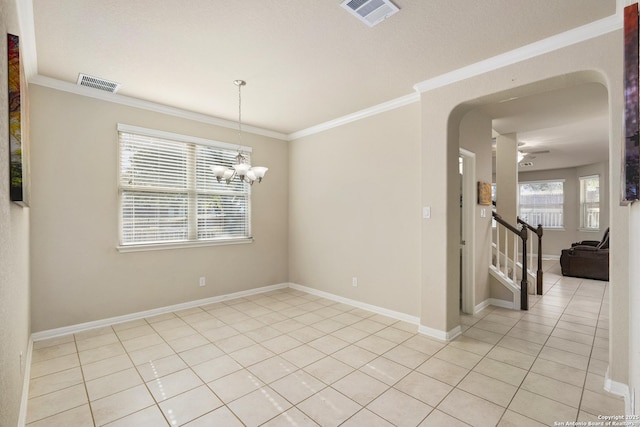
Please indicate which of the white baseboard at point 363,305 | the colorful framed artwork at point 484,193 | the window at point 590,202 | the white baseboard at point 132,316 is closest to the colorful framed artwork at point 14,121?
the white baseboard at point 132,316

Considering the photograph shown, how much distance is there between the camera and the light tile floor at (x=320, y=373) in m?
2.05

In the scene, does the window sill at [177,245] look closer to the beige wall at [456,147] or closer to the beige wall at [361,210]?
the beige wall at [361,210]

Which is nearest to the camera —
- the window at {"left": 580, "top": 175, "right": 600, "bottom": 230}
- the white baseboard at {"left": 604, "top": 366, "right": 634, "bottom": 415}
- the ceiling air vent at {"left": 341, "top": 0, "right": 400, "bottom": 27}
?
the ceiling air vent at {"left": 341, "top": 0, "right": 400, "bottom": 27}

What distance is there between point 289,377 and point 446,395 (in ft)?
4.05

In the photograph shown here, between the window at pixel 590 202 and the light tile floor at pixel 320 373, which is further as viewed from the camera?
the window at pixel 590 202

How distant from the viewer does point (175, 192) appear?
4.21m

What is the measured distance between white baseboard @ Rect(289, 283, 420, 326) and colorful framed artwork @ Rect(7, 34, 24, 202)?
148 inches

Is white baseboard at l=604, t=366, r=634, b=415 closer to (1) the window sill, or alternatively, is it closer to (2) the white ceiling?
(2) the white ceiling

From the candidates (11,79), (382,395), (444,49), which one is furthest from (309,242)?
(11,79)

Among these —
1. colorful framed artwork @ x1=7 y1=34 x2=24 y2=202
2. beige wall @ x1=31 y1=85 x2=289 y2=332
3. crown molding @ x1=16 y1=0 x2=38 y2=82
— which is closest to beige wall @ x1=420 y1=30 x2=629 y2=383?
beige wall @ x1=31 y1=85 x2=289 y2=332

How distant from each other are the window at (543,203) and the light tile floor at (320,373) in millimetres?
6669

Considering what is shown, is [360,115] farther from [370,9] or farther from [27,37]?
[27,37]

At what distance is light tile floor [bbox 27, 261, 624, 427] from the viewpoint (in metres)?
2.05

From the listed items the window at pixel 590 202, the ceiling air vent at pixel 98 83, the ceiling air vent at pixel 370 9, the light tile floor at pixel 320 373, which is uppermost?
the ceiling air vent at pixel 98 83
